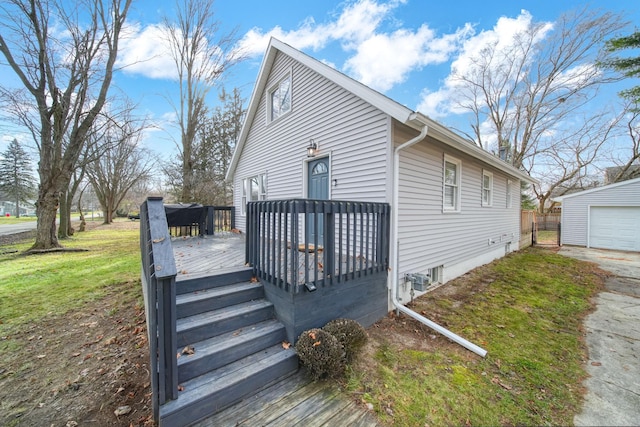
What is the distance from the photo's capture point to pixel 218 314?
9.65 ft

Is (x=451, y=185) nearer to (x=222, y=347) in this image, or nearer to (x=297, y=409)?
(x=297, y=409)

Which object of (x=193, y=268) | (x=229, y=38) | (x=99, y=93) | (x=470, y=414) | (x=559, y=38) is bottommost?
(x=470, y=414)

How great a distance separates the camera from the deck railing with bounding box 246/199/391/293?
295 centimetres

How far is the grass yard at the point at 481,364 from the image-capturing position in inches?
88.5

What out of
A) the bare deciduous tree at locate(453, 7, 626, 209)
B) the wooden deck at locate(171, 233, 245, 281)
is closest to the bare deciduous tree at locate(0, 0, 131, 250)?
the wooden deck at locate(171, 233, 245, 281)

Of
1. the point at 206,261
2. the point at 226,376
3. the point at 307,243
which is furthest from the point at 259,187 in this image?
the point at 226,376

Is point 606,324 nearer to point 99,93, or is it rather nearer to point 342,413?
point 342,413

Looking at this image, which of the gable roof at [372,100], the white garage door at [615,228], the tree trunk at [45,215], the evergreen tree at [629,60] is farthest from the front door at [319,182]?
the white garage door at [615,228]

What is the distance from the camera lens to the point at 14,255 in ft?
27.4

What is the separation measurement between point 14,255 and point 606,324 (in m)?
15.8

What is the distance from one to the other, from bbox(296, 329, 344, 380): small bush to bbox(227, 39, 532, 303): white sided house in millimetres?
1908

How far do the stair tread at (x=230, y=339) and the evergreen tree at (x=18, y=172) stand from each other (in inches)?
1811

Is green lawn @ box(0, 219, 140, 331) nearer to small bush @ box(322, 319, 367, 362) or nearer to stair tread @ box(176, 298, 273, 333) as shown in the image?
stair tread @ box(176, 298, 273, 333)

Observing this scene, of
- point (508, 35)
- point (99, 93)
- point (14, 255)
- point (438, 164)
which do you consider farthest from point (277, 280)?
point (508, 35)
